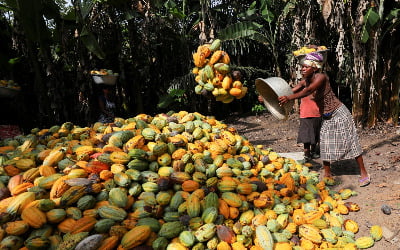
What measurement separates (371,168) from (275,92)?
205 cm

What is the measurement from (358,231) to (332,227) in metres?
0.25

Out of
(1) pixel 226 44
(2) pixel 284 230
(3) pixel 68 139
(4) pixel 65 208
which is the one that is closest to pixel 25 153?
(3) pixel 68 139

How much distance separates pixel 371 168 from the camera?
11.8 ft

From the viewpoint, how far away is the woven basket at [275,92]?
102 inches

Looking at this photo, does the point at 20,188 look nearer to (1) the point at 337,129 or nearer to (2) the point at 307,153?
(1) the point at 337,129

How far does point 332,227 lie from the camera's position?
84.5 inches

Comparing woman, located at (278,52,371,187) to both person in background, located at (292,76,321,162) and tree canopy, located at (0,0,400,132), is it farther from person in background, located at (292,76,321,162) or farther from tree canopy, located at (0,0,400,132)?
tree canopy, located at (0,0,400,132)

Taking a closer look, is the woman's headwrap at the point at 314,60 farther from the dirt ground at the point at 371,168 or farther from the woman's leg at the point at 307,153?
the woman's leg at the point at 307,153

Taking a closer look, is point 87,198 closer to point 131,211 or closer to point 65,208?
point 65,208

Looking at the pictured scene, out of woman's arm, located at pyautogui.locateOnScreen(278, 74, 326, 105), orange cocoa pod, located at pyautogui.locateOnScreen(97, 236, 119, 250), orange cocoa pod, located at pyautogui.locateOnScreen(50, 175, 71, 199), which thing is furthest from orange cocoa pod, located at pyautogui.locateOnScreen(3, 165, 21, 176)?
woman's arm, located at pyautogui.locateOnScreen(278, 74, 326, 105)

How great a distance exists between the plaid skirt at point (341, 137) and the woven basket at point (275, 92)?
0.58 meters

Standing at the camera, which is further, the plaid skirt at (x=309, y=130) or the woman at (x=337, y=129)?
the plaid skirt at (x=309, y=130)

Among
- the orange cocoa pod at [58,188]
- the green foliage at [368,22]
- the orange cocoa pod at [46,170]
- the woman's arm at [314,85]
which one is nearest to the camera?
the orange cocoa pod at [58,188]

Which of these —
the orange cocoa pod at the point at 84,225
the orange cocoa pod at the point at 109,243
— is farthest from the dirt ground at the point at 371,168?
the orange cocoa pod at the point at 84,225
